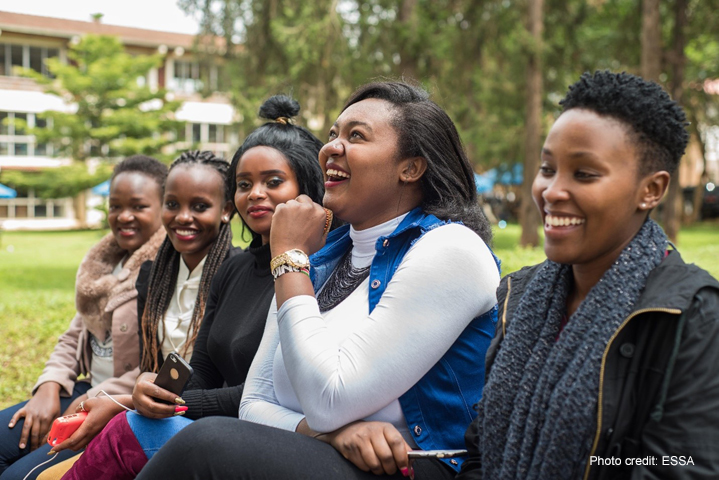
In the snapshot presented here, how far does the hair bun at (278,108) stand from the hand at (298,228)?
1003 mm

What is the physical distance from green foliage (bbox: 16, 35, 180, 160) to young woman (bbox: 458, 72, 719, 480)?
28781mm

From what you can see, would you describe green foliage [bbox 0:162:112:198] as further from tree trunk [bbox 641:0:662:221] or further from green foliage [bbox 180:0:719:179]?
tree trunk [bbox 641:0:662:221]

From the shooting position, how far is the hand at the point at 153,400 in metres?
2.28

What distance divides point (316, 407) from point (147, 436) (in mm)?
708

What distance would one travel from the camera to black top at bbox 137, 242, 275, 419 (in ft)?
8.55

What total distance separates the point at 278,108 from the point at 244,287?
2.90 ft

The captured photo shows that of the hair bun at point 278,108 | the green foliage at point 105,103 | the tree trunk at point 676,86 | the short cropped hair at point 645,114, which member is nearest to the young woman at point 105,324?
the hair bun at point 278,108

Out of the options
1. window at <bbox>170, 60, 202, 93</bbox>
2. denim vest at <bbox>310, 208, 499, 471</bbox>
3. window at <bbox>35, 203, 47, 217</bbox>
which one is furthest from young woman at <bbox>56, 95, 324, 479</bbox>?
window at <bbox>35, 203, 47, 217</bbox>

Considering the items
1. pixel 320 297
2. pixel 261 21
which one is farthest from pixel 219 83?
pixel 320 297

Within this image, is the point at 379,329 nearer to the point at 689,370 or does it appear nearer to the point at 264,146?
the point at 689,370

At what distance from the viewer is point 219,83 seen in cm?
2036

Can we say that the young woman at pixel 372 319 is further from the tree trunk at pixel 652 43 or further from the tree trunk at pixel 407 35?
the tree trunk at pixel 407 35

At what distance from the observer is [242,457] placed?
68.9 inches

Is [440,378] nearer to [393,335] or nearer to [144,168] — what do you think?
[393,335]
